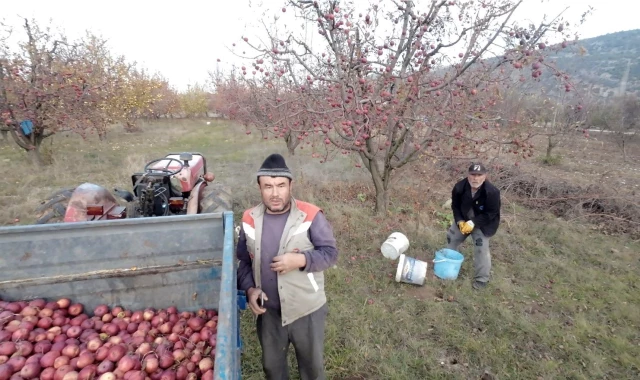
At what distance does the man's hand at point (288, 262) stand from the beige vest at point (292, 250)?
12cm

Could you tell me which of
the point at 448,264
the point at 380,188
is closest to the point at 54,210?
the point at 380,188

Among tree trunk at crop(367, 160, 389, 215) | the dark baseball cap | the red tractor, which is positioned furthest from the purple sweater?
tree trunk at crop(367, 160, 389, 215)

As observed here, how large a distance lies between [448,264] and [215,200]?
3.00 m

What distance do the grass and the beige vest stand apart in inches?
39.3

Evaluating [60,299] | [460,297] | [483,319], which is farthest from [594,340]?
[60,299]

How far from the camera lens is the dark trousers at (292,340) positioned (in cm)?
204

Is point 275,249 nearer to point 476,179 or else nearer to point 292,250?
point 292,250

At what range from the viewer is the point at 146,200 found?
325 cm

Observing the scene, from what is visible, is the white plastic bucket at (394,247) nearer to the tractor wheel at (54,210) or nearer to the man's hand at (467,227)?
the man's hand at (467,227)

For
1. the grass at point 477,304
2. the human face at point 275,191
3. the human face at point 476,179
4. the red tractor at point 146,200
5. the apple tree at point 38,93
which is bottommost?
the grass at point 477,304

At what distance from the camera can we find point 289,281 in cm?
190

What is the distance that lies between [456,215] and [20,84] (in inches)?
402

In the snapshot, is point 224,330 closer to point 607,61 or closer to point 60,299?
point 60,299

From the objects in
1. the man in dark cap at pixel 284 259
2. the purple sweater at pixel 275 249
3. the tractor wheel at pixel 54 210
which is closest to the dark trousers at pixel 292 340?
the man in dark cap at pixel 284 259
